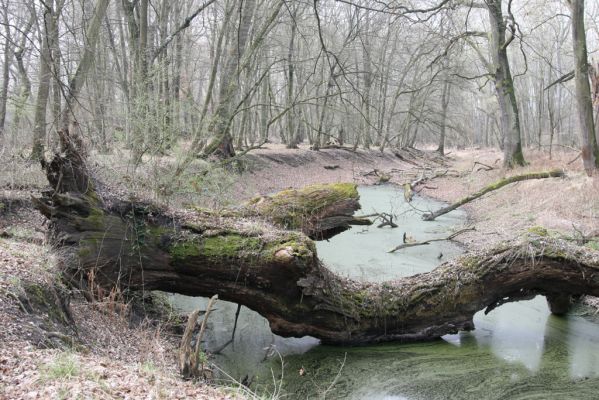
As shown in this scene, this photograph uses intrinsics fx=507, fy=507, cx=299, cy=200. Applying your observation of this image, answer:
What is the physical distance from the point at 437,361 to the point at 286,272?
2190mm

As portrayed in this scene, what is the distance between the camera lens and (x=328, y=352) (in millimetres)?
6371

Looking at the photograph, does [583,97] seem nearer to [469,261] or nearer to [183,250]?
[469,261]

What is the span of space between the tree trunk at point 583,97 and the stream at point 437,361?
716cm

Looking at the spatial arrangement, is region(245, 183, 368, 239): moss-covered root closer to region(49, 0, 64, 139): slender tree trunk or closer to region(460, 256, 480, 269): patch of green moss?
region(460, 256, 480, 269): patch of green moss

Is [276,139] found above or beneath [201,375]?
above

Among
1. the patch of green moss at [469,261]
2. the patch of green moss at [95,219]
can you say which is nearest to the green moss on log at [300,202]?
the patch of green moss at [469,261]

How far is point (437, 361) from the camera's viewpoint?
621 centimetres

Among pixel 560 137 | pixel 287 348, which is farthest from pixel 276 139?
pixel 287 348

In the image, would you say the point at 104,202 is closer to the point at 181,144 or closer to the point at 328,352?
the point at 328,352

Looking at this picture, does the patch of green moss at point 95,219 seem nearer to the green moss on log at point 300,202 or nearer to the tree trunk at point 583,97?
the green moss on log at point 300,202

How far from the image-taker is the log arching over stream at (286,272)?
582 centimetres

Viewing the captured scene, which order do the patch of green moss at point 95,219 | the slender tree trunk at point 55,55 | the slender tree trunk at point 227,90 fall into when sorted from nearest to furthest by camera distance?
1. the slender tree trunk at point 55,55
2. the patch of green moss at point 95,219
3. the slender tree trunk at point 227,90

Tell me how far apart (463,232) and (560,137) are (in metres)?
34.5

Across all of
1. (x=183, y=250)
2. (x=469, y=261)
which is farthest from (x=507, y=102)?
(x=183, y=250)
